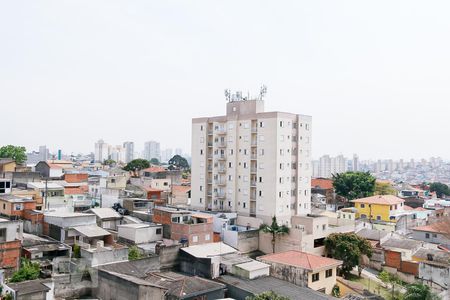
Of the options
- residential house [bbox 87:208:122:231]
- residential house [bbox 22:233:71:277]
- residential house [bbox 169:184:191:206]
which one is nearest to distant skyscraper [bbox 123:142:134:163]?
residential house [bbox 169:184:191:206]

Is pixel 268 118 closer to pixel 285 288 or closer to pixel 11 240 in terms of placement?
pixel 285 288

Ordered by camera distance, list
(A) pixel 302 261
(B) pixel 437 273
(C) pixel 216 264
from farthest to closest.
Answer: (B) pixel 437 273 < (A) pixel 302 261 < (C) pixel 216 264

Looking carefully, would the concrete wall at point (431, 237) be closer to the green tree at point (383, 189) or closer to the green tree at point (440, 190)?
the green tree at point (383, 189)

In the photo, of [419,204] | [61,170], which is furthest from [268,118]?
[419,204]

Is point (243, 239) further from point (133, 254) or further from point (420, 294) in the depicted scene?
point (420, 294)

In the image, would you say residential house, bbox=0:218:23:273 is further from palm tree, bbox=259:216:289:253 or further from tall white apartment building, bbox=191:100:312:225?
tall white apartment building, bbox=191:100:312:225

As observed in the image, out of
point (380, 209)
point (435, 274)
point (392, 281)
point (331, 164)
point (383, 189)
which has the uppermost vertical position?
point (331, 164)

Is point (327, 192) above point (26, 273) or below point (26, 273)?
above

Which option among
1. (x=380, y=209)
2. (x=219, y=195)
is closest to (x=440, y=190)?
(x=380, y=209)
